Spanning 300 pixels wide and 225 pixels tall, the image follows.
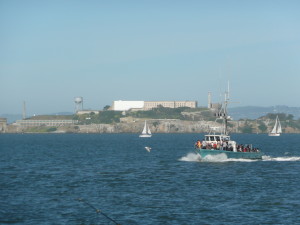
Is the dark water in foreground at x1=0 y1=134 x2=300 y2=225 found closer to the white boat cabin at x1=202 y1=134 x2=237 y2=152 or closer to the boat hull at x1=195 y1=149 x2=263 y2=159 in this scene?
the boat hull at x1=195 y1=149 x2=263 y2=159

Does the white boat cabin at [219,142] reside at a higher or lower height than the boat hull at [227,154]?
higher

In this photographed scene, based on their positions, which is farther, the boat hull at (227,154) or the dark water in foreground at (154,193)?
the boat hull at (227,154)

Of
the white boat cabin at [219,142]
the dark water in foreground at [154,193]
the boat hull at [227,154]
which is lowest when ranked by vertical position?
the dark water in foreground at [154,193]

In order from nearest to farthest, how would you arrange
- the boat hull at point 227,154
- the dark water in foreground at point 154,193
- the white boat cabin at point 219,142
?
the dark water in foreground at point 154,193, the boat hull at point 227,154, the white boat cabin at point 219,142

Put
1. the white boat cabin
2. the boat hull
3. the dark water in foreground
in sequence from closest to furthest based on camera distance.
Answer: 1. the dark water in foreground
2. the boat hull
3. the white boat cabin

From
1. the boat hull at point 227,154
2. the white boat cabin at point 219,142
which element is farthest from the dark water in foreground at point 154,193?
the white boat cabin at point 219,142

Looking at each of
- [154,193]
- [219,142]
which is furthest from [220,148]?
[154,193]

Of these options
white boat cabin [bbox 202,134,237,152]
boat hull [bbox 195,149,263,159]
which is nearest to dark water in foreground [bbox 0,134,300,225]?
boat hull [bbox 195,149,263,159]

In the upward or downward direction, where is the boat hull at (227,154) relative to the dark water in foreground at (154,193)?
upward

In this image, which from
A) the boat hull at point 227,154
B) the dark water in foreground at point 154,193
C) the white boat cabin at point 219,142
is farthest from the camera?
the white boat cabin at point 219,142

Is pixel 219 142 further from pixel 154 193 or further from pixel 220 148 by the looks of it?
pixel 154 193

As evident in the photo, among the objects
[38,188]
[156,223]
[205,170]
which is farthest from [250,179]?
[156,223]

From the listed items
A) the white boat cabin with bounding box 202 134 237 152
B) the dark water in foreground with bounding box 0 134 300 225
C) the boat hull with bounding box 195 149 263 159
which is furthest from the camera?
the white boat cabin with bounding box 202 134 237 152

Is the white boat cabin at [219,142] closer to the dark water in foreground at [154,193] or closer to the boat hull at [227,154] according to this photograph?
the boat hull at [227,154]
